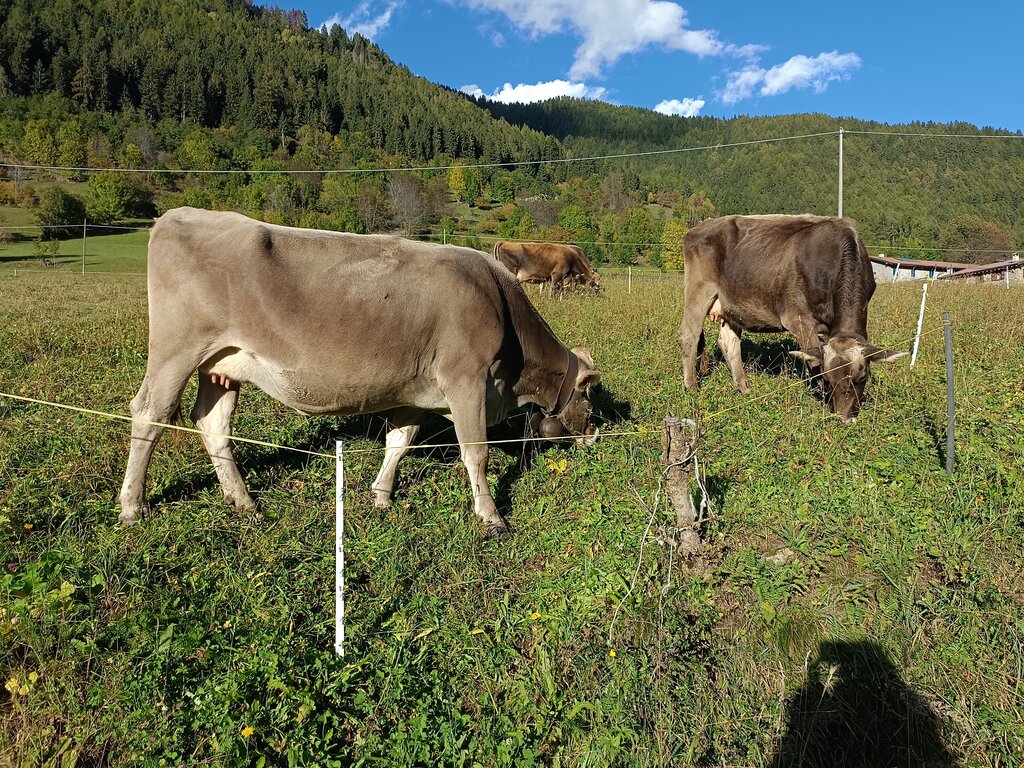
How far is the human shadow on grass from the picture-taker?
3271 mm

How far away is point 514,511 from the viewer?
5621 millimetres

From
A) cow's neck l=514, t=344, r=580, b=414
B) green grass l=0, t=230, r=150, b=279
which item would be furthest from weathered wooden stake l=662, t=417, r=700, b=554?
green grass l=0, t=230, r=150, b=279

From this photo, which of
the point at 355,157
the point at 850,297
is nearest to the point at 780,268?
the point at 850,297

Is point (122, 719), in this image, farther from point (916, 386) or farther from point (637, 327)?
point (637, 327)

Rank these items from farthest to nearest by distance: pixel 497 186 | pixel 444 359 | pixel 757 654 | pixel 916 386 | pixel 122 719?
1. pixel 497 186
2. pixel 916 386
3. pixel 444 359
4. pixel 757 654
5. pixel 122 719

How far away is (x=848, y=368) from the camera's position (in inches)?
284

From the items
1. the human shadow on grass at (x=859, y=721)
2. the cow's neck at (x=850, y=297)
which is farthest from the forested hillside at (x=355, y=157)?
the human shadow on grass at (x=859, y=721)

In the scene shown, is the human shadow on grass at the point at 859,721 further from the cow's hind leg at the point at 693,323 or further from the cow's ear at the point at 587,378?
the cow's hind leg at the point at 693,323

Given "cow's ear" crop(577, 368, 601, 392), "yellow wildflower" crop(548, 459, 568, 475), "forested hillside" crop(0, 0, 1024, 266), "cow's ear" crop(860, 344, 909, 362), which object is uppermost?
"forested hillside" crop(0, 0, 1024, 266)

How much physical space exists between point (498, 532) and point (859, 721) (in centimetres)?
272

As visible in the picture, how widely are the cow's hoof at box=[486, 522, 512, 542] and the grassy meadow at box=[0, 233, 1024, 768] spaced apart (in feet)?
0.35

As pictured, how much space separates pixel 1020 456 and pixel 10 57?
170m

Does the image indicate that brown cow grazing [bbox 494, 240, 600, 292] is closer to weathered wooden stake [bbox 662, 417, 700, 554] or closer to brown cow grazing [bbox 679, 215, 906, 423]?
brown cow grazing [bbox 679, 215, 906, 423]

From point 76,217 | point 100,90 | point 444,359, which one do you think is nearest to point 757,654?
point 444,359
